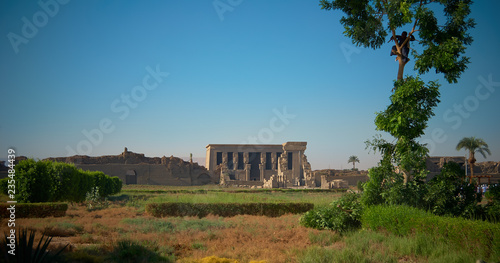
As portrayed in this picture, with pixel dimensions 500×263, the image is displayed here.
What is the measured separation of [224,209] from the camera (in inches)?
735

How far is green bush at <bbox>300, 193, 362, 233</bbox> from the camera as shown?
1184cm

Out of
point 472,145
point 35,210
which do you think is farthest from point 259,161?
point 35,210

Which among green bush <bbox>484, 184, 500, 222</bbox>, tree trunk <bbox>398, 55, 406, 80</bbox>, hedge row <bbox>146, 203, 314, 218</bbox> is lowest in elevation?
hedge row <bbox>146, 203, 314, 218</bbox>

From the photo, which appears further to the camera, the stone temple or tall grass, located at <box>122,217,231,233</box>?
the stone temple

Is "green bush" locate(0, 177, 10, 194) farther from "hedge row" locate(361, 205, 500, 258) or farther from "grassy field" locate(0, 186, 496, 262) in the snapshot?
"hedge row" locate(361, 205, 500, 258)

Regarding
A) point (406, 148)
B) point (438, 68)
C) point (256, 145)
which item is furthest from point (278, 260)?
point (256, 145)

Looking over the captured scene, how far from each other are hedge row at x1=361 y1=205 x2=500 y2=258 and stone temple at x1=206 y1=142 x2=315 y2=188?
4626 cm

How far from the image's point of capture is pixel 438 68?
39.0 feet

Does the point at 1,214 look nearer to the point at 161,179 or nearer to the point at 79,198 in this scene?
the point at 79,198

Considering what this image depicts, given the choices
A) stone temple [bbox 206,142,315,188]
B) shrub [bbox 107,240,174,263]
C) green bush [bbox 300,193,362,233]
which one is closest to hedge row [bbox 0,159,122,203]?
shrub [bbox 107,240,174,263]

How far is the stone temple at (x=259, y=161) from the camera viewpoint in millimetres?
60281

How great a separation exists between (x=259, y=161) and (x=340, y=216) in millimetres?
60041

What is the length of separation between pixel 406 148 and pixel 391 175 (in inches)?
38.2

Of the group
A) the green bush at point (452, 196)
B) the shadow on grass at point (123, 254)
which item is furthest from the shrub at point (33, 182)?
the green bush at point (452, 196)
